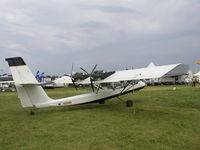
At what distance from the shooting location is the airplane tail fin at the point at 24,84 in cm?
990

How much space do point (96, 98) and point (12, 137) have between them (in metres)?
6.72

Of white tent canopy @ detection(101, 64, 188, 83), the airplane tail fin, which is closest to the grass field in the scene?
the airplane tail fin

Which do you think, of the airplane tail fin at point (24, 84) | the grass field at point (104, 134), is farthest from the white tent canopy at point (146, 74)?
the airplane tail fin at point (24, 84)

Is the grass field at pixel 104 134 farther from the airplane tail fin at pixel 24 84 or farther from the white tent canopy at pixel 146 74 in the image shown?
the white tent canopy at pixel 146 74

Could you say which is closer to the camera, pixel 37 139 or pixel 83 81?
pixel 37 139

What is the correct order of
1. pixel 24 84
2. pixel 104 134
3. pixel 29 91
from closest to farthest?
pixel 104 134 → pixel 24 84 → pixel 29 91

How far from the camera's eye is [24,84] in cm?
988

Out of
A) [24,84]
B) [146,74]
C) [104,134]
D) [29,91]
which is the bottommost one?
[104,134]

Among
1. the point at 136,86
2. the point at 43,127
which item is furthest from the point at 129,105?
the point at 43,127

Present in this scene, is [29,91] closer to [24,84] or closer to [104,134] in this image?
[24,84]

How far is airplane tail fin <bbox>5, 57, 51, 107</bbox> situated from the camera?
32.5 feet

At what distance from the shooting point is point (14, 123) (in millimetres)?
9047

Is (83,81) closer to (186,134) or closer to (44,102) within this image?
(44,102)

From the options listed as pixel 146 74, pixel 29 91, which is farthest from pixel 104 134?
pixel 29 91
